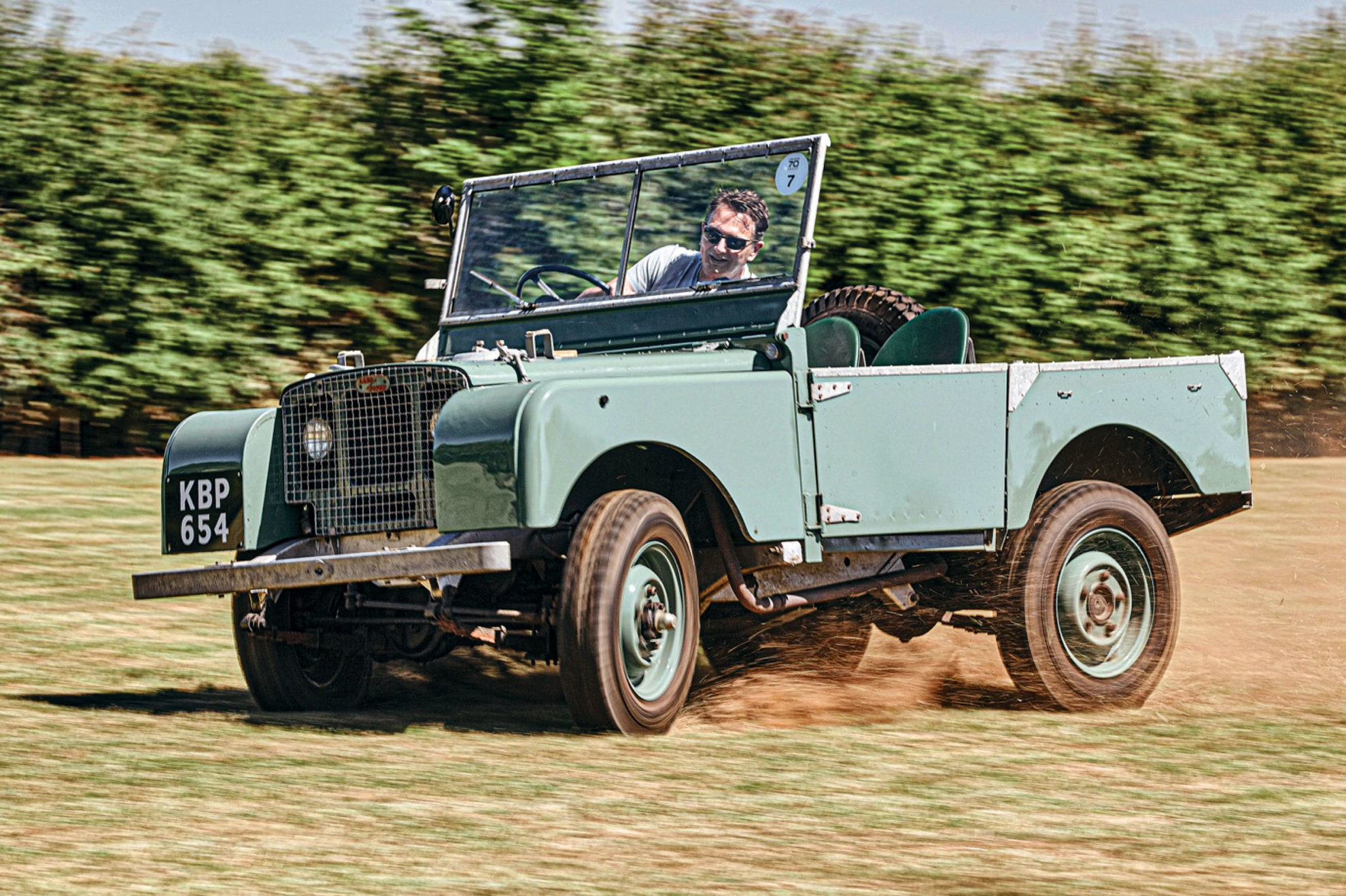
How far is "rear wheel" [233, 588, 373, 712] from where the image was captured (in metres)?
6.50

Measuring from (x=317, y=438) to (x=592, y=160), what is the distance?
5957 millimetres

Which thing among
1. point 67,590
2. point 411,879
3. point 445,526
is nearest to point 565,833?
point 411,879

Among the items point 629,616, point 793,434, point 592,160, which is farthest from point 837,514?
point 592,160

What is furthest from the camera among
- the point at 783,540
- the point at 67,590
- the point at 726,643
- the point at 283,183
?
the point at 283,183

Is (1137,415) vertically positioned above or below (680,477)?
above

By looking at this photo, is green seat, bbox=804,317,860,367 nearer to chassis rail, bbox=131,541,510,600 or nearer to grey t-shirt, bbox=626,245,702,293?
grey t-shirt, bbox=626,245,702,293

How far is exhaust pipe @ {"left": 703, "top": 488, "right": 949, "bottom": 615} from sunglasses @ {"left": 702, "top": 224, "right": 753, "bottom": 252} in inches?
51.8

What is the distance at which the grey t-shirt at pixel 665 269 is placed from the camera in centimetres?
718

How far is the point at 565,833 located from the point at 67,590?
5849 millimetres

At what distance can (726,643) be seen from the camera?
25.5 ft

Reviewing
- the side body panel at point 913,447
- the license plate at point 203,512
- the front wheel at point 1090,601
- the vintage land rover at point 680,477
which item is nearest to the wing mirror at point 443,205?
the vintage land rover at point 680,477

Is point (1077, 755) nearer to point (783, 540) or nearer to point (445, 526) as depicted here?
point (783, 540)

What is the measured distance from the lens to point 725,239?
23.6ft

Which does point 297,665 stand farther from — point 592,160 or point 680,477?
point 592,160
